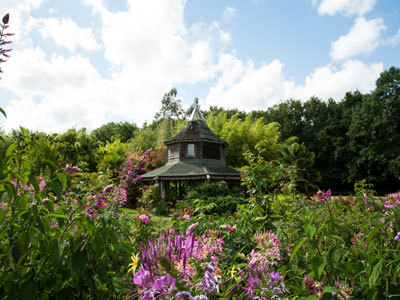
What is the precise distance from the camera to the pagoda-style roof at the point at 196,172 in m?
19.3

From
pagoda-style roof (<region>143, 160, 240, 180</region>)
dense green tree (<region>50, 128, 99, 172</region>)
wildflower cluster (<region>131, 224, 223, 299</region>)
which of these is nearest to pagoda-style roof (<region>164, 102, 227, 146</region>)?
pagoda-style roof (<region>143, 160, 240, 180</region>)

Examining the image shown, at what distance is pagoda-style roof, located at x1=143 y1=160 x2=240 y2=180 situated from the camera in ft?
63.4

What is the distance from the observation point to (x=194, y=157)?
73.0 ft

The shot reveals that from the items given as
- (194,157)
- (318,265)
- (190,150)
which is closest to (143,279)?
(318,265)

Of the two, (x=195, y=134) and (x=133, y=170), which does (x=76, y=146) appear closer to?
(x=195, y=134)

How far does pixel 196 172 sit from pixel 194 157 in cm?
292

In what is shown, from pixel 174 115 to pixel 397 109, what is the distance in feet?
99.6

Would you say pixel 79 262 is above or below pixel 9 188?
below

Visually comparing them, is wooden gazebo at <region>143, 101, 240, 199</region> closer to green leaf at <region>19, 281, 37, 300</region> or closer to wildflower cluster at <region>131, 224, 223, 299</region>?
green leaf at <region>19, 281, 37, 300</region>

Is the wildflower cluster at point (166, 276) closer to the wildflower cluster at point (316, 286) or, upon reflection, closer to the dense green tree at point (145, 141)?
the wildflower cluster at point (316, 286)

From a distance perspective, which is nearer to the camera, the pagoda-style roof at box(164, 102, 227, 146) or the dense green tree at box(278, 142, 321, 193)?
the pagoda-style roof at box(164, 102, 227, 146)

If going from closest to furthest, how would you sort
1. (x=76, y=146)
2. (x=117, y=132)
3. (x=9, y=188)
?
1. (x=9, y=188)
2. (x=76, y=146)
3. (x=117, y=132)

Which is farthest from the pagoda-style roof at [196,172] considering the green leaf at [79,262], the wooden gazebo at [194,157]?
the green leaf at [79,262]

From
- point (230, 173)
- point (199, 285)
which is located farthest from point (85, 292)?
point (230, 173)
